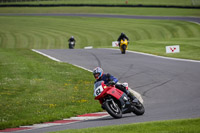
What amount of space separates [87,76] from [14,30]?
131ft

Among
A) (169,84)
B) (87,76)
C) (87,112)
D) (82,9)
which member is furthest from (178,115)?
(82,9)

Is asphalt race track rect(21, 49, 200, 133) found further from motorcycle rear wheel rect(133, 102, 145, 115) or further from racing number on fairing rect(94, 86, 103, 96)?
racing number on fairing rect(94, 86, 103, 96)

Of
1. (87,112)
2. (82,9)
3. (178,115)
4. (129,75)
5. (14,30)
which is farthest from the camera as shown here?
(82,9)

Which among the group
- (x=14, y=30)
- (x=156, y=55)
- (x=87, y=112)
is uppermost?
(x=14, y=30)

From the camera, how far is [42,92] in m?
16.2

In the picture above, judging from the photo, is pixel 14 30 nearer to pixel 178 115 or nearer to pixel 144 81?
pixel 144 81

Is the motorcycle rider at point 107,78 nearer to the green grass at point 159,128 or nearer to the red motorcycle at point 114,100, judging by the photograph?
the red motorcycle at point 114,100

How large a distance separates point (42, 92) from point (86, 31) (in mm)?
39386

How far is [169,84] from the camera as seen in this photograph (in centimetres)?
1697

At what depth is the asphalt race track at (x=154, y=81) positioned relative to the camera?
36.5 ft

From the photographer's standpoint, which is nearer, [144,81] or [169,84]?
[169,84]

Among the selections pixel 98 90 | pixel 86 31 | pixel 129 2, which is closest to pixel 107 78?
pixel 98 90

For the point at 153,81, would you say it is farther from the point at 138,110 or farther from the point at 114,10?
the point at 114,10

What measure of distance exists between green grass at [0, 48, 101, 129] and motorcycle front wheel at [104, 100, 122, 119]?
6.07 feet
